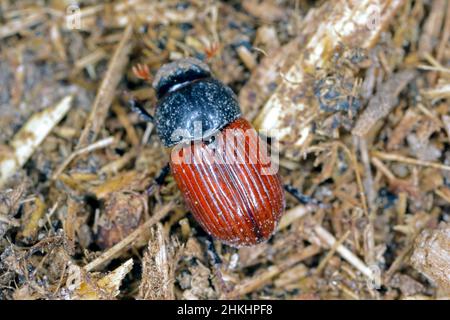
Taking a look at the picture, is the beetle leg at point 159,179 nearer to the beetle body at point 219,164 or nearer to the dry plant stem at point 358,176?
the beetle body at point 219,164

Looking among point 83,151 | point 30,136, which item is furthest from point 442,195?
point 30,136

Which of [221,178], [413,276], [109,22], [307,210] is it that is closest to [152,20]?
[109,22]

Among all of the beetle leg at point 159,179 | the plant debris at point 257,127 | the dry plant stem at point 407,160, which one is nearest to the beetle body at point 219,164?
the beetle leg at point 159,179

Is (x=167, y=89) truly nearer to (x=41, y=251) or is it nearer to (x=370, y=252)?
(x=41, y=251)

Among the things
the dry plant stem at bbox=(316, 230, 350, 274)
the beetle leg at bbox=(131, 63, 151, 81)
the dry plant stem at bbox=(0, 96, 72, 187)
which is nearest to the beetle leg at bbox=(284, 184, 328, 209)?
the dry plant stem at bbox=(316, 230, 350, 274)

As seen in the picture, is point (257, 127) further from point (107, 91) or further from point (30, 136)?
point (30, 136)
